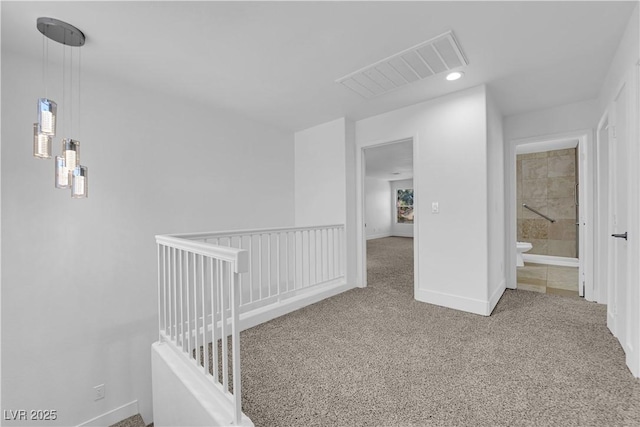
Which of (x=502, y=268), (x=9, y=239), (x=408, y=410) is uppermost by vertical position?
(x=9, y=239)

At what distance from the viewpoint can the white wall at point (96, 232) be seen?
6.59 feet

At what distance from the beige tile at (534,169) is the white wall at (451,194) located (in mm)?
4254

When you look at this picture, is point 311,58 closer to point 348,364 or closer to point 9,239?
point 348,364

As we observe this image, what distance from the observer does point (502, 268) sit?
3406mm

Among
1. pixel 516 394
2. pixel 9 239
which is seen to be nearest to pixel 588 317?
pixel 516 394

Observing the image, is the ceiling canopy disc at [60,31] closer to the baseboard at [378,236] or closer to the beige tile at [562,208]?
the beige tile at [562,208]

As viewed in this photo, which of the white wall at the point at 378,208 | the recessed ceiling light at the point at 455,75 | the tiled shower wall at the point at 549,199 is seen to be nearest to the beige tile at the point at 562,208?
the tiled shower wall at the point at 549,199

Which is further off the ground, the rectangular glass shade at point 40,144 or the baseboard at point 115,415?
the rectangular glass shade at point 40,144

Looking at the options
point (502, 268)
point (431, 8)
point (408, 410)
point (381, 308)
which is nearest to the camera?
point (408, 410)

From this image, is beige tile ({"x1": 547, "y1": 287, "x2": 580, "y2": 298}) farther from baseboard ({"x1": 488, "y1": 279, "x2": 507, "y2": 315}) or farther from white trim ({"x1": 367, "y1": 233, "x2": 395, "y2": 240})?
white trim ({"x1": 367, "y1": 233, "x2": 395, "y2": 240})

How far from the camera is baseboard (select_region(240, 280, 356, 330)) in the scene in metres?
2.57

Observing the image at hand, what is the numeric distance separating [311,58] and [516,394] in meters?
2.64

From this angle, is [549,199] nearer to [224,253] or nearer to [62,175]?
[224,253]

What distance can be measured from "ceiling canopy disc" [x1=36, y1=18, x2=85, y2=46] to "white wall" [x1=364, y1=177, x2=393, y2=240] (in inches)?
341
